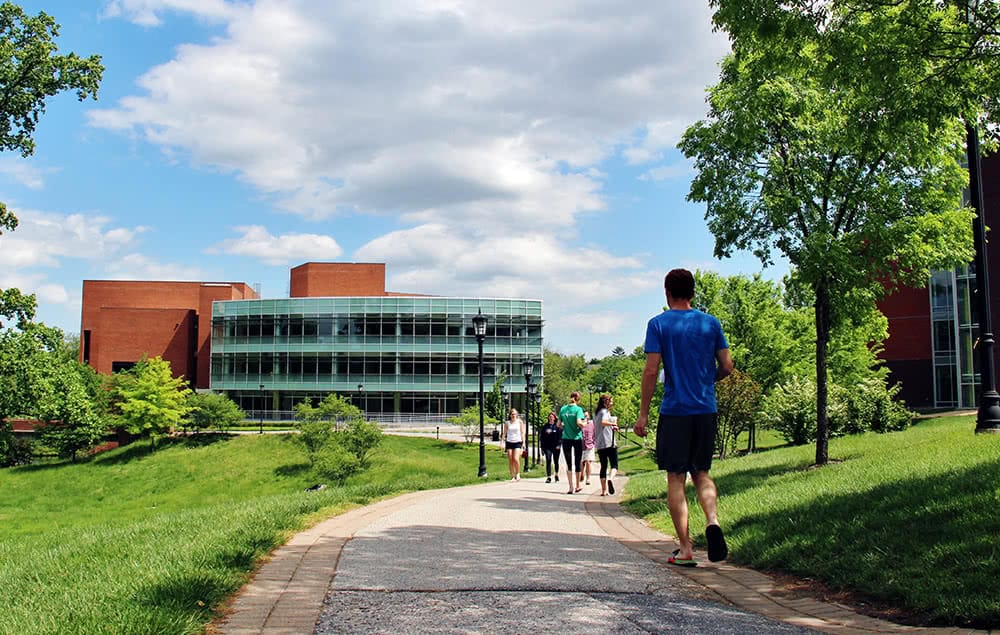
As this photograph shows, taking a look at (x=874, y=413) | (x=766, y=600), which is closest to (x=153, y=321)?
(x=874, y=413)

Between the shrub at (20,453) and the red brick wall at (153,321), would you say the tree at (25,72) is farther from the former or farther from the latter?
the red brick wall at (153,321)

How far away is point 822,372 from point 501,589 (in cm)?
1131

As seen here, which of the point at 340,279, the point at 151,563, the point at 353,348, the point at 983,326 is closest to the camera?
the point at 151,563

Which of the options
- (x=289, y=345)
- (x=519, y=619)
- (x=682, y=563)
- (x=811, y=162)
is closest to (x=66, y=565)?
(x=519, y=619)

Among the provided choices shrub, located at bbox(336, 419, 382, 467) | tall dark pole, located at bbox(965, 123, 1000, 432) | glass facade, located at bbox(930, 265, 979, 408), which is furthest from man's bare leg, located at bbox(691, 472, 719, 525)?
glass facade, located at bbox(930, 265, 979, 408)

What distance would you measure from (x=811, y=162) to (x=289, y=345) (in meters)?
68.0

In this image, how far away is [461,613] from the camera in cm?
456

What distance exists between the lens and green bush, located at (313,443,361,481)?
137 ft

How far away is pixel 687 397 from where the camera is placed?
232 inches

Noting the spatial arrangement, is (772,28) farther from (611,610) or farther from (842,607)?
(611,610)

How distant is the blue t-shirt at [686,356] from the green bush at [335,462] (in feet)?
123

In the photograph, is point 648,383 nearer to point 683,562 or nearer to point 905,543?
point 683,562

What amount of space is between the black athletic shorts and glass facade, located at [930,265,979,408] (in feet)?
150

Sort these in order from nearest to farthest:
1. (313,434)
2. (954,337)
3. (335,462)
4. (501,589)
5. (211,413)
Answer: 1. (501,589)
2. (335,462)
3. (313,434)
4. (954,337)
5. (211,413)
